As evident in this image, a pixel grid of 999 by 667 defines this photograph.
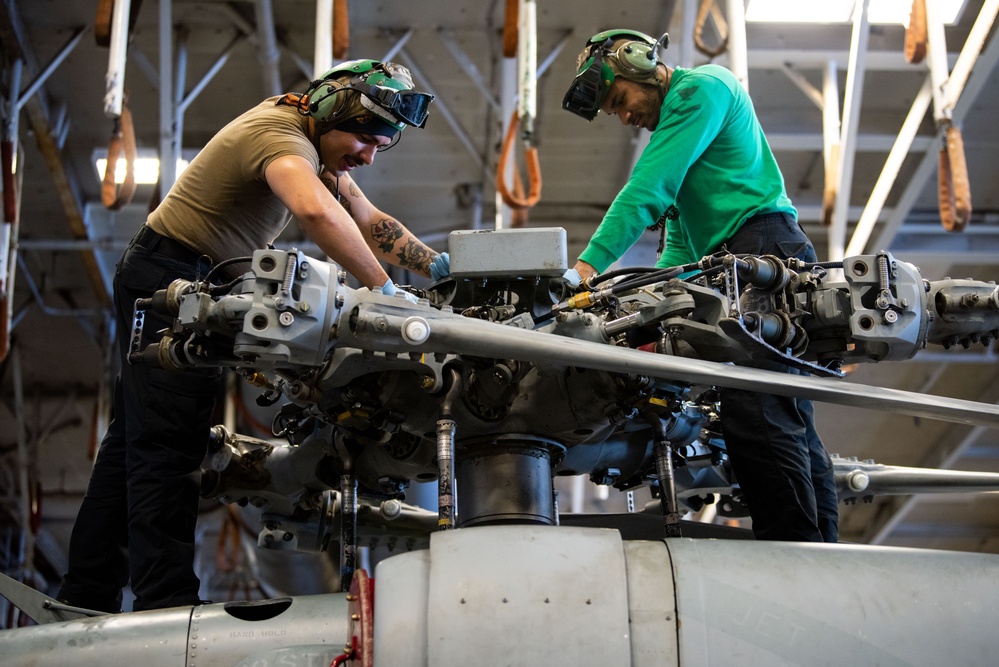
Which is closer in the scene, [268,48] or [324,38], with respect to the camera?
[324,38]

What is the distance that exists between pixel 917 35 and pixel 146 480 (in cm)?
829

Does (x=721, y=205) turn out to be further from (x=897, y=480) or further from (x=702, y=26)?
(x=702, y=26)

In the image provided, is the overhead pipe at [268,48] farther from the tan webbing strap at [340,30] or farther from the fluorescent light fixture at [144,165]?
the fluorescent light fixture at [144,165]

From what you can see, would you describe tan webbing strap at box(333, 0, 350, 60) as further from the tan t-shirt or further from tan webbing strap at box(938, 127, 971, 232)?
tan webbing strap at box(938, 127, 971, 232)

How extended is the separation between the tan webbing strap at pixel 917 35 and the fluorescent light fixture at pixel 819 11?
1.88m

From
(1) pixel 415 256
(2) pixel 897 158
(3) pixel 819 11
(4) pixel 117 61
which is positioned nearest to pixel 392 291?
(1) pixel 415 256

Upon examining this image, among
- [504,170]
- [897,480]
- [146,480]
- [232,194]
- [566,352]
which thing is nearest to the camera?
[566,352]

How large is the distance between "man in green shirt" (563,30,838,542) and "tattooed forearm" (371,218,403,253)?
1211 millimetres

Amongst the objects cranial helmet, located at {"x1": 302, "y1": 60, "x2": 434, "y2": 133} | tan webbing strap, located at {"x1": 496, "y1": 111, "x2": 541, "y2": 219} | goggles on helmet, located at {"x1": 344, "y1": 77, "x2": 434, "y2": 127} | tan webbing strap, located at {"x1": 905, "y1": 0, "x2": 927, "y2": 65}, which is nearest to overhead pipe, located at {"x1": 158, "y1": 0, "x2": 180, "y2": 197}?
tan webbing strap, located at {"x1": 496, "y1": 111, "x2": 541, "y2": 219}

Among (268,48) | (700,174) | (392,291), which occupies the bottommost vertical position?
(392,291)

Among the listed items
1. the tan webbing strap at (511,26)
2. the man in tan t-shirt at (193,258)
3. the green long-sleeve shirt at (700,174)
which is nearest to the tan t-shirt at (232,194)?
the man in tan t-shirt at (193,258)

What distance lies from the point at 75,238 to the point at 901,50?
997 centimetres

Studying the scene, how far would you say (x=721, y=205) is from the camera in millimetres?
6055

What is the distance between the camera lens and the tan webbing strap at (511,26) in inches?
405
